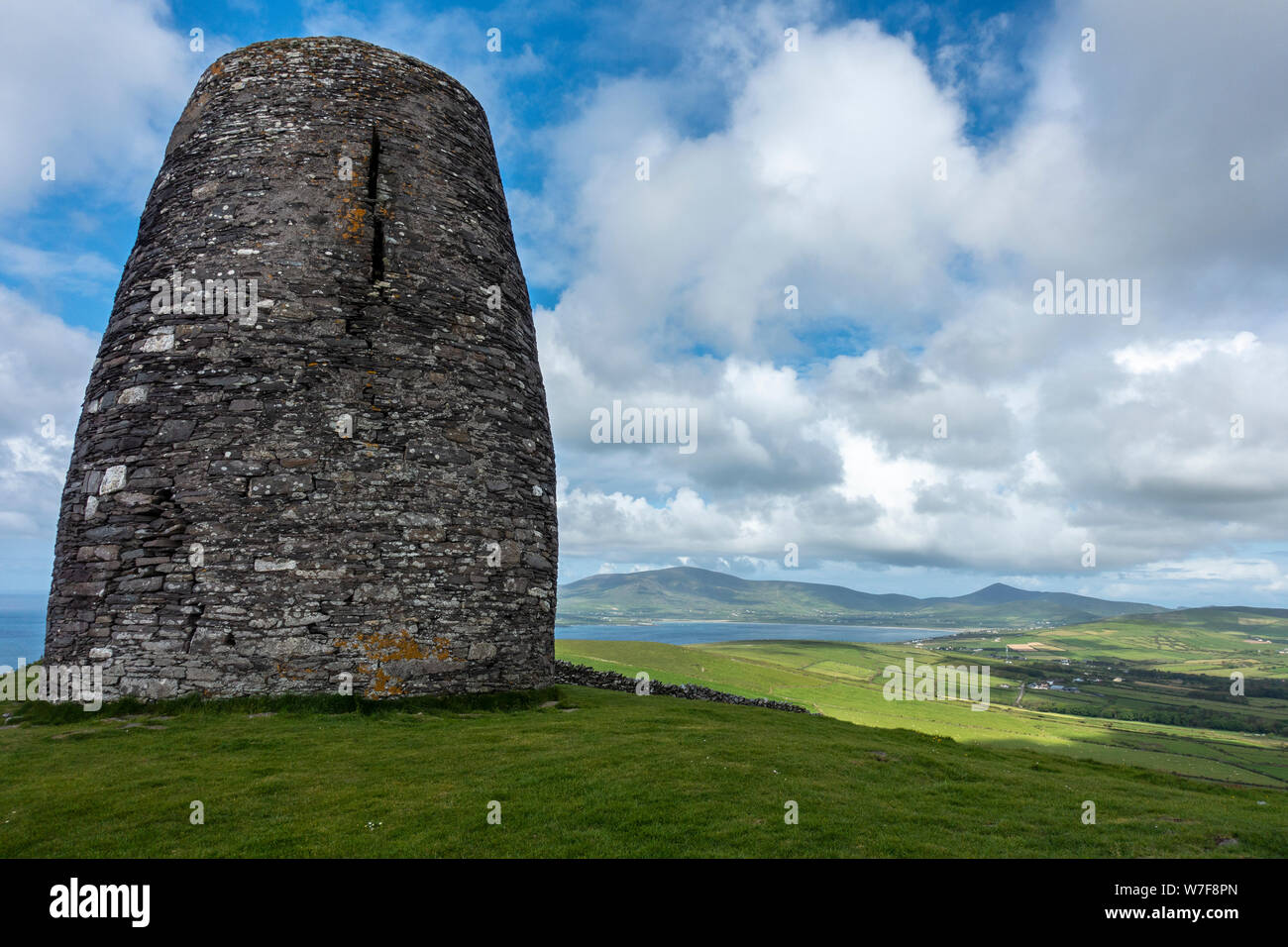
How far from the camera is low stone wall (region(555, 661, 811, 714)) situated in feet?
62.5

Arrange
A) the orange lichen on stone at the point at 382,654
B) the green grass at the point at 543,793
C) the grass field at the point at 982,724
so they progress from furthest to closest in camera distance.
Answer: the grass field at the point at 982,724, the orange lichen on stone at the point at 382,654, the green grass at the point at 543,793

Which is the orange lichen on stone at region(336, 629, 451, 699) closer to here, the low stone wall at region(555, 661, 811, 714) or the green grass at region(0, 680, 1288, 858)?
the green grass at region(0, 680, 1288, 858)

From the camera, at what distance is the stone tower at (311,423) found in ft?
38.9

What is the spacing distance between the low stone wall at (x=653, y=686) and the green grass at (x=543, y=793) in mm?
7119

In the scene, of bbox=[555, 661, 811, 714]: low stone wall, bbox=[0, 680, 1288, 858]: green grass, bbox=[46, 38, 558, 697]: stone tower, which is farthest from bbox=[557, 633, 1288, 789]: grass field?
bbox=[46, 38, 558, 697]: stone tower

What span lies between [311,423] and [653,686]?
1260cm

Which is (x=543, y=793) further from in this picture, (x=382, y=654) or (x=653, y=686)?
(x=653, y=686)

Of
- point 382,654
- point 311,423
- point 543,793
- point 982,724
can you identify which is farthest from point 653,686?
point 982,724

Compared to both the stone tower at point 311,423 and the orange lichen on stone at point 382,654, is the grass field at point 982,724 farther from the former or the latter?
the orange lichen on stone at point 382,654

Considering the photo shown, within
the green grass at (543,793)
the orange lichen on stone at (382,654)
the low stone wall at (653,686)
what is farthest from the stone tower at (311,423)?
the low stone wall at (653,686)

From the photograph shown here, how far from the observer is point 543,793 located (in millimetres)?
7477

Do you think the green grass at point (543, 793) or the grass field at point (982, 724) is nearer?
the green grass at point (543, 793)
